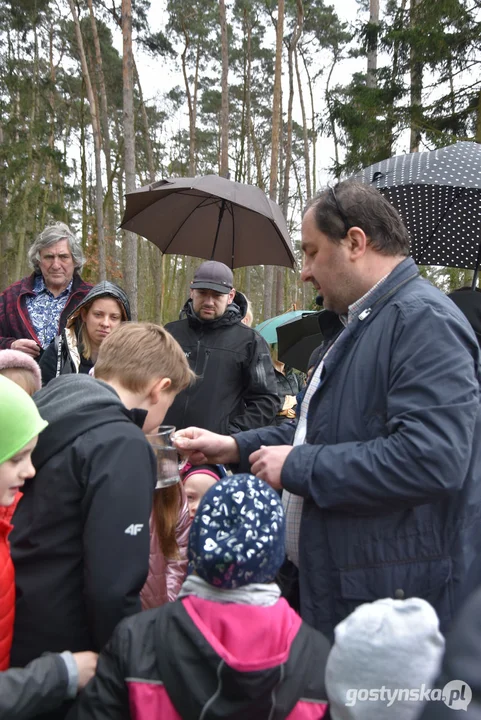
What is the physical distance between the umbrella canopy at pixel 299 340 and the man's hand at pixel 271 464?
318cm

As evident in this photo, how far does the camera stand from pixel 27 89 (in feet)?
54.5

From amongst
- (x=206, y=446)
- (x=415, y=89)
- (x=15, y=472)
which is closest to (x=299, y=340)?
(x=206, y=446)

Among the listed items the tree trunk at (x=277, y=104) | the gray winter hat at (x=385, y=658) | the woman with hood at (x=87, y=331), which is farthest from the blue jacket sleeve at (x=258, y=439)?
the tree trunk at (x=277, y=104)

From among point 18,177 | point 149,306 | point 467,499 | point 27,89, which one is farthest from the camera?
point 149,306

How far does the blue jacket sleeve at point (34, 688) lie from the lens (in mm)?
1348

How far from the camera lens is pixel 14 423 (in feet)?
4.91

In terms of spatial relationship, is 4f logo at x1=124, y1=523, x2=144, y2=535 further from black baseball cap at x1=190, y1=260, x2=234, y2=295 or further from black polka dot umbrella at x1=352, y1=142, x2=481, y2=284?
black baseball cap at x1=190, y1=260, x2=234, y2=295

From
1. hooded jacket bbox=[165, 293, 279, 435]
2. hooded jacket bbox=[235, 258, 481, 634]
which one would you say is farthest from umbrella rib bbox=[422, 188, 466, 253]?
hooded jacket bbox=[235, 258, 481, 634]

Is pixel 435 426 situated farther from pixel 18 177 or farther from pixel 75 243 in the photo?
pixel 18 177

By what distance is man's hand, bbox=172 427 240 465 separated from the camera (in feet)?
7.19

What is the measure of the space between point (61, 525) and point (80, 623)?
29 centimetres

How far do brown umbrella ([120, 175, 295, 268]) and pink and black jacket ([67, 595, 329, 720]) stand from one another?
3596 mm

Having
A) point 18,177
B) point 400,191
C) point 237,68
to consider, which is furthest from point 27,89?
point 400,191

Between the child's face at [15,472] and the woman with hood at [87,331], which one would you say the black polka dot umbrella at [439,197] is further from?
the child's face at [15,472]
